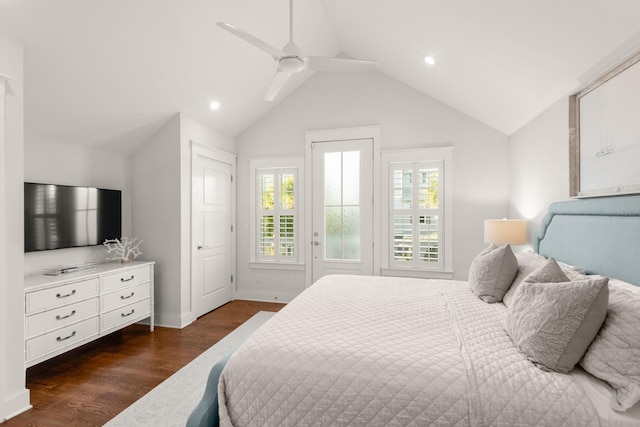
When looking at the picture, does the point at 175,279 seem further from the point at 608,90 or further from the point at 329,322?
the point at 608,90

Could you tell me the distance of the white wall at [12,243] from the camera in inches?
83.5

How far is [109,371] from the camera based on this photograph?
2.75 m

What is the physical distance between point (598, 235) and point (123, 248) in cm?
423

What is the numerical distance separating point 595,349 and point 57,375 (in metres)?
3.58

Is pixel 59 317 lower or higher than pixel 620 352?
lower

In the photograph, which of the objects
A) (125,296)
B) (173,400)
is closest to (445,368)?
(173,400)

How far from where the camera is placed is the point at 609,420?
112cm

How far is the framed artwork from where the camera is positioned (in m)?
1.76

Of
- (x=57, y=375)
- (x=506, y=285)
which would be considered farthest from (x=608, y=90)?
(x=57, y=375)

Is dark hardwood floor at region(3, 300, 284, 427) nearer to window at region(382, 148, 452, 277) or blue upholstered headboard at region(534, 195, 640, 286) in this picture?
window at region(382, 148, 452, 277)

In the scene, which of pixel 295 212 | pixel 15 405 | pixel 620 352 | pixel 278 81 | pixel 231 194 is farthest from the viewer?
pixel 231 194

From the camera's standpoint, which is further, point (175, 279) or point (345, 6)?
point (175, 279)

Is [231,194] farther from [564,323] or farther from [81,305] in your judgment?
[564,323]

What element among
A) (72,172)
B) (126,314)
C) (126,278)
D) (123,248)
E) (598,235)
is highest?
(72,172)
